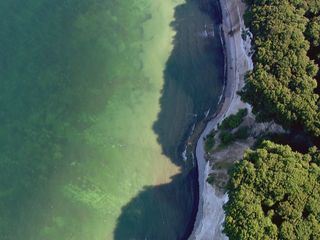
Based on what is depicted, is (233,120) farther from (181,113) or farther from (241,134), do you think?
(181,113)

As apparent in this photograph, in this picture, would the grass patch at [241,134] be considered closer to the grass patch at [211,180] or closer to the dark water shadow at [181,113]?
the grass patch at [211,180]

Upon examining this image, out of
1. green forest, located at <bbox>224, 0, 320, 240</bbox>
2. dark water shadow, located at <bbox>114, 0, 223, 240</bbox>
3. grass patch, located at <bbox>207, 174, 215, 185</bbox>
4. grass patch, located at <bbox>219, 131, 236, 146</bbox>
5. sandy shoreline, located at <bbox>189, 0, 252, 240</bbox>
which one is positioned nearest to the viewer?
green forest, located at <bbox>224, 0, 320, 240</bbox>

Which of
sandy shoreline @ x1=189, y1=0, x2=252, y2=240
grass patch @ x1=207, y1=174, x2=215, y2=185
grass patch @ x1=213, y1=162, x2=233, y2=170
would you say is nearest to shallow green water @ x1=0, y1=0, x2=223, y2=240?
sandy shoreline @ x1=189, y1=0, x2=252, y2=240

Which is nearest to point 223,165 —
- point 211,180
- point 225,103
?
point 211,180

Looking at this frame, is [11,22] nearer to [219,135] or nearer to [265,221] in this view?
[219,135]

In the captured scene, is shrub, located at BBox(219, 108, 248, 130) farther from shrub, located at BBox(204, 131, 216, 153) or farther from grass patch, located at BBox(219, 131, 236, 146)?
shrub, located at BBox(204, 131, 216, 153)

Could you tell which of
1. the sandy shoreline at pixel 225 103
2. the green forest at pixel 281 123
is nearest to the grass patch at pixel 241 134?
the green forest at pixel 281 123

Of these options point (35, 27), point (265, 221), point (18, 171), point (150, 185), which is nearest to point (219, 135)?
point (150, 185)
